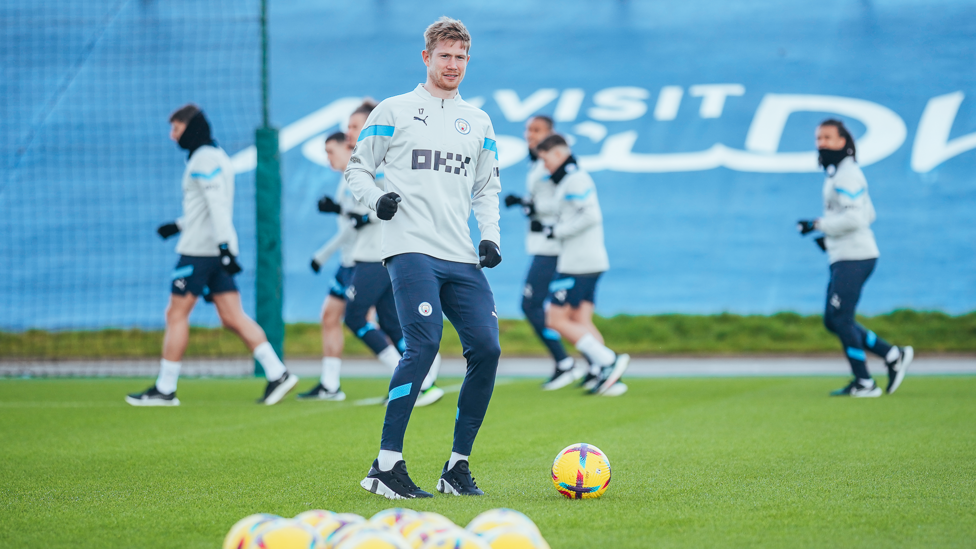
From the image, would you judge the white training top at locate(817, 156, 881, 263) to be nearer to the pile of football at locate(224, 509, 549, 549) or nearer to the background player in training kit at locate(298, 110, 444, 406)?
the background player in training kit at locate(298, 110, 444, 406)

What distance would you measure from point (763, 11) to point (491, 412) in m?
13.0

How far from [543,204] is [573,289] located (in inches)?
40.2

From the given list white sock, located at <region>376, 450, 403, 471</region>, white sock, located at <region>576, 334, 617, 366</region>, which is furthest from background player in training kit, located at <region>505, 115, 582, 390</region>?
white sock, located at <region>376, 450, 403, 471</region>

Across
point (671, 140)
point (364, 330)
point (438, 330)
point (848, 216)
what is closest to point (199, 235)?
point (364, 330)

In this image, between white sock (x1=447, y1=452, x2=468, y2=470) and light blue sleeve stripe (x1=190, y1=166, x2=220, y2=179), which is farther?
light blue sleeve stripe (x1=190, y1=166, x2=220, y2=179)

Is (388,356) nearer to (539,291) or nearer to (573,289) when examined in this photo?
(573,289)

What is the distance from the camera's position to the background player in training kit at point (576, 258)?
9305 millimetres

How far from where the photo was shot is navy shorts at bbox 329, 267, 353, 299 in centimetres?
878

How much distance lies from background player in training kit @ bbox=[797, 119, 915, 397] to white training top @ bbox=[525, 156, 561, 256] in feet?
8.06

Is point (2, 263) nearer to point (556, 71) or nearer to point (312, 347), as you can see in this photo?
point (312, 347)

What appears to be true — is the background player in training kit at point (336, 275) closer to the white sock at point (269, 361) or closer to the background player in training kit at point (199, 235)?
the white sock at point (269, 361)

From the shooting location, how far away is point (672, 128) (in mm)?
16984

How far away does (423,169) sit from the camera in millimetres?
4504

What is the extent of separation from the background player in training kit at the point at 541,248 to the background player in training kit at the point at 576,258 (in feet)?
1.10
